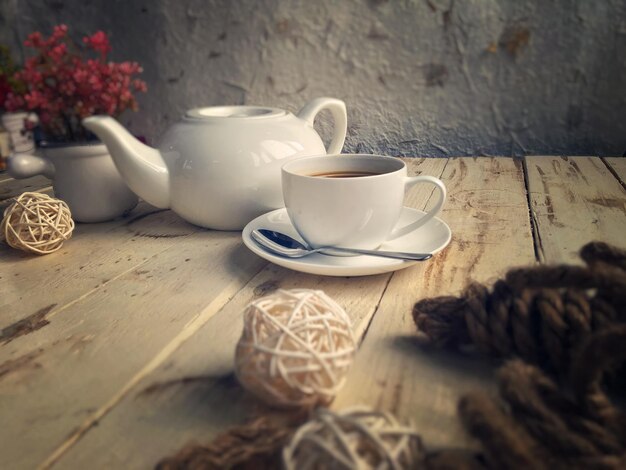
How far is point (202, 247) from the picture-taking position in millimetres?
653

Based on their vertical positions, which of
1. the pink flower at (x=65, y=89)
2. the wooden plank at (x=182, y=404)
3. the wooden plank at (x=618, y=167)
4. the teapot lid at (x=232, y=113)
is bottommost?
the wooden plank at (x=618, y=167)

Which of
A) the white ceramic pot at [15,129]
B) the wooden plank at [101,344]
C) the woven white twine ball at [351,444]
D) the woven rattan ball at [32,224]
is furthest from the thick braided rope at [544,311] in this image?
the white ceramic pot at [15,129]

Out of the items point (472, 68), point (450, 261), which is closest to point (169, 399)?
point (450, 261)

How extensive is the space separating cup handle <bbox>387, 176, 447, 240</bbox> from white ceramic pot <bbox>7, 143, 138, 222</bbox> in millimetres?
412

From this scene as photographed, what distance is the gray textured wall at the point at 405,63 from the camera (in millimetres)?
1151

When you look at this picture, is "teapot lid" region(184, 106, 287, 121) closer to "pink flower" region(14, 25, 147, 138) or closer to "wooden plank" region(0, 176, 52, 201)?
"pink flower" region(14, 25, 147, 138)

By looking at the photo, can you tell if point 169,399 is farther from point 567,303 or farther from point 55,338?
point 567,303

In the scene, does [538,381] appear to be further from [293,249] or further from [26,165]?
[26,165]

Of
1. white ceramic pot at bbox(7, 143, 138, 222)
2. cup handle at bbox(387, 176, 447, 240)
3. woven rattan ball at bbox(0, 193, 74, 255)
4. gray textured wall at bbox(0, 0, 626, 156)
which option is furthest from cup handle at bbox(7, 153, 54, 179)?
gray textured wall at bbox(0, 0, 626, 156)

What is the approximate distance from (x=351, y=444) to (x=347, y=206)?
31cm

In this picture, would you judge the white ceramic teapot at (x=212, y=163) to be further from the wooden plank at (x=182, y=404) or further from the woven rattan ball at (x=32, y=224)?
the wooden plank at (x=182, y=404)

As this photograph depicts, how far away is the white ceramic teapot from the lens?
672 millimetres

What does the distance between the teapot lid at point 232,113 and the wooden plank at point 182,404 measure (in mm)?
321

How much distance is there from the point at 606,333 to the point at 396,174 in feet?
0.96
